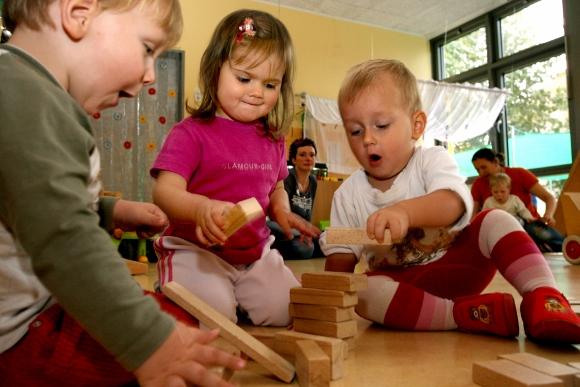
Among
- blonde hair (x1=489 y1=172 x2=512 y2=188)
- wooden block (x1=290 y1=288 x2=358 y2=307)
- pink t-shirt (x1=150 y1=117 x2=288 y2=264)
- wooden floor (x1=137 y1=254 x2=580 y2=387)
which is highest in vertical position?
blonde hair (x1=489 y1=172 x2=512 y2=188)

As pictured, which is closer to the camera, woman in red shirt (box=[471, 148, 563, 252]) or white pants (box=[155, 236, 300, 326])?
white pants (box=[155, 236, 300, 326])

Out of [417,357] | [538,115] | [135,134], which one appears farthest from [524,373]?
[538,115]

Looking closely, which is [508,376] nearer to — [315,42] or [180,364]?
[180,364]

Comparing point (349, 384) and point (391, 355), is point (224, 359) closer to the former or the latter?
point (349, 384)

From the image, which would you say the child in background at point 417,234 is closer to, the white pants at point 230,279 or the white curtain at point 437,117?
the white pants at point 230,279

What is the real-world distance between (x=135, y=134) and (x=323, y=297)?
3.21 m

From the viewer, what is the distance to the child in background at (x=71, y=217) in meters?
0.46

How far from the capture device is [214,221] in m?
0.77

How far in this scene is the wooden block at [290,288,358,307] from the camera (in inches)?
33.1

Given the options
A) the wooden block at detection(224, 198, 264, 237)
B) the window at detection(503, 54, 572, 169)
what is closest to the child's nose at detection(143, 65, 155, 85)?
the wooden block at detection(224, 198, 264, 237)

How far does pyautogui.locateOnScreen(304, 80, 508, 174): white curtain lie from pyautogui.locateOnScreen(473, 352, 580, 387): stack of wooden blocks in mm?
4093

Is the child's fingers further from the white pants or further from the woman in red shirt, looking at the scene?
the woman in red shirt

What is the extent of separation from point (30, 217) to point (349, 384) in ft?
1.50

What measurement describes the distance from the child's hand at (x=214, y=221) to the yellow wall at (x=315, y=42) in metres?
Result: 3.58
